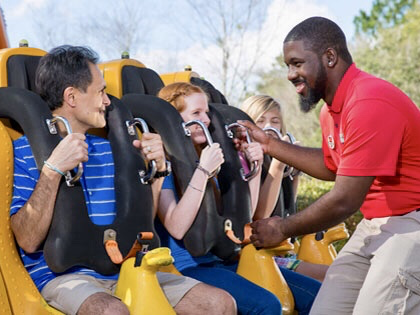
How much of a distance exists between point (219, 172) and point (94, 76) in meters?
0.84

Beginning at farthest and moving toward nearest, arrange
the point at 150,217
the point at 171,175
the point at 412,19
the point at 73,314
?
the point at 412,19
the point at 171,175
the point at 150,217
the point at 73,314

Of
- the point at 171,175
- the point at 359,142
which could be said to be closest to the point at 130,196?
the point at 171,175

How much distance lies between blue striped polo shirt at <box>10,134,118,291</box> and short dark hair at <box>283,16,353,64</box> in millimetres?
943

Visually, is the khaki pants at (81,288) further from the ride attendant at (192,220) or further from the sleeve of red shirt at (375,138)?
the sleeve of red shirt at (375,138)

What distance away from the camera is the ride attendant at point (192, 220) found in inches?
125

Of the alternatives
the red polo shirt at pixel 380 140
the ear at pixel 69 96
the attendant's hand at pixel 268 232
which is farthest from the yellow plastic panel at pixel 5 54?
the red polo shirt at pixel 380 140

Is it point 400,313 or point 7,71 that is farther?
point 7,71

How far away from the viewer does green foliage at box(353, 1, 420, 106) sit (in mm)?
18891

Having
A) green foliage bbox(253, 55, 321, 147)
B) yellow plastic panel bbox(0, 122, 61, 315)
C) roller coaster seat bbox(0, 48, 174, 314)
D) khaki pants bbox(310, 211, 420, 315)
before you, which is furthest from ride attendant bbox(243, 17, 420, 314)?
green foliage bbox(253, 55, 321, 147)

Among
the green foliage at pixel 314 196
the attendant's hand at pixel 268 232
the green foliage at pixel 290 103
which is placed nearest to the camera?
the attendant's hand at pixel 268 232

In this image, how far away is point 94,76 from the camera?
3.12m

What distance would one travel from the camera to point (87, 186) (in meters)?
3.01

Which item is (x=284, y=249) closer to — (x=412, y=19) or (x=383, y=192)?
(x=383, y=192)

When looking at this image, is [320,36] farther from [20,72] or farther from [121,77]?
[20,72]
